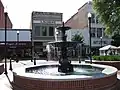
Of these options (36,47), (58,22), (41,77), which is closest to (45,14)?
(58,22)

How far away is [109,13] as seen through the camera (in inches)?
1009

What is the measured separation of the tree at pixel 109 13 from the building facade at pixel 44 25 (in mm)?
29750

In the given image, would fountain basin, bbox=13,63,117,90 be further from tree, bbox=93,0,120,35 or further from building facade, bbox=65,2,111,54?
building facade, bbox=65,2,111,54

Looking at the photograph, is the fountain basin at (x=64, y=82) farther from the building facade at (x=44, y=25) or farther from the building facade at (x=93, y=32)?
the building facade at (x=44, y=25)

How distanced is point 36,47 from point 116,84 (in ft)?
145

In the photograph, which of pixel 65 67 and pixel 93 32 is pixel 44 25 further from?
pixel 65 67

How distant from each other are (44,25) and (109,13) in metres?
31.4

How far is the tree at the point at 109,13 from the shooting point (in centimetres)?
2483

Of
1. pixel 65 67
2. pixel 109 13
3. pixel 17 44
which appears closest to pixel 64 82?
pixel 65 67

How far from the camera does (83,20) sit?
190 ft

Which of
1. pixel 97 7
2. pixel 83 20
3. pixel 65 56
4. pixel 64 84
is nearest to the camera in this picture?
pixel 64 84

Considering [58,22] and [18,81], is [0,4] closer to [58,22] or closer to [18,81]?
[58,22]

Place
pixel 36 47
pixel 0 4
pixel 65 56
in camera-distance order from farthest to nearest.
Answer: pixel 0 4 → pixel 36 47 → pixel 65 56

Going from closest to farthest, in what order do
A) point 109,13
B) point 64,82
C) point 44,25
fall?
point 64,82, point 109,13, point 44,25
